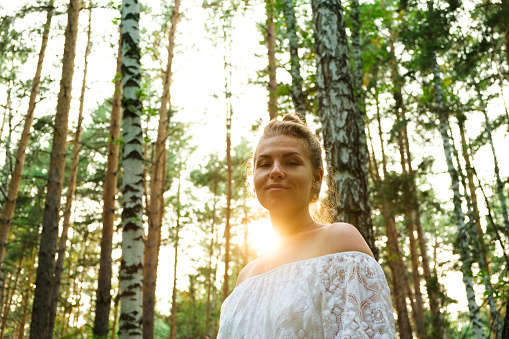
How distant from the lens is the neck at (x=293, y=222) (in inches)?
72.4

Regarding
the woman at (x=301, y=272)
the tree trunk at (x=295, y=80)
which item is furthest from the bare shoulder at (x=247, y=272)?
the tree trunk at (x=295, y=80)

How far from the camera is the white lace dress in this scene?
4.42 feet

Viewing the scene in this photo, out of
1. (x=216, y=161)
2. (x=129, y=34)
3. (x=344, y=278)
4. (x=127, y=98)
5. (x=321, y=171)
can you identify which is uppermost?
(x=216, y=161)

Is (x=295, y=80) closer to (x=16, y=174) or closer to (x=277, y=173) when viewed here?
(x=277, y=173)

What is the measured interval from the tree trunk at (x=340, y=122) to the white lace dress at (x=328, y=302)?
105 inches

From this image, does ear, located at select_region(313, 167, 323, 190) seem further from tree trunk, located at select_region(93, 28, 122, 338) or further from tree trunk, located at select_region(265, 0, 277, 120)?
tree trunk, located at select_region(265, 0, 277, 120)

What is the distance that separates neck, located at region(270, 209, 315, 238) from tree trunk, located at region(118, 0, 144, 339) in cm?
439

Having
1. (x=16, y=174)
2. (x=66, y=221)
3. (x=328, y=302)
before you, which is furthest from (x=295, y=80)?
(x=66, y=221)

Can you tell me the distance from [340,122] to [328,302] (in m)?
3.29

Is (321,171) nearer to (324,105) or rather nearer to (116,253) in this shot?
(324,105)

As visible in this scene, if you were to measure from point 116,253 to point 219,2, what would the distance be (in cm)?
1473

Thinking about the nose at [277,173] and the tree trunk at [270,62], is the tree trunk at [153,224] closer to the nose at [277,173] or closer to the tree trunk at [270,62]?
the tree trunk at [270,62]

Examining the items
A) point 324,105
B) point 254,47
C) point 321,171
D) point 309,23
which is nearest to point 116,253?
point 254,47

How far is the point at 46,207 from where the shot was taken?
9.09m
